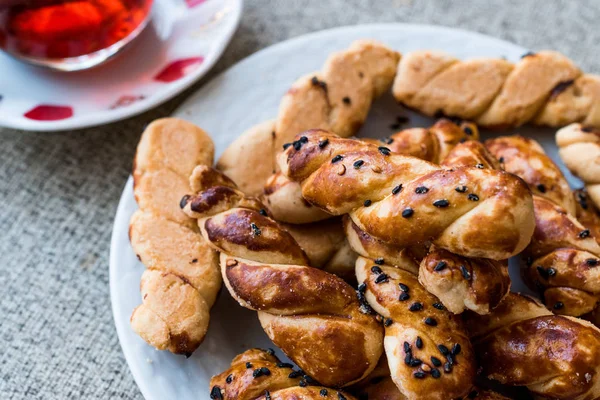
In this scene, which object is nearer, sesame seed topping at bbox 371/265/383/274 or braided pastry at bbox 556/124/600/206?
sesame seed topping at bbox 371/265/383/274

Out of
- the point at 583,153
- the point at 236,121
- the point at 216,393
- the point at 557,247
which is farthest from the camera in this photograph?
the point at 236,121

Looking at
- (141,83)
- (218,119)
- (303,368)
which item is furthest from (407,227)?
(141,83)

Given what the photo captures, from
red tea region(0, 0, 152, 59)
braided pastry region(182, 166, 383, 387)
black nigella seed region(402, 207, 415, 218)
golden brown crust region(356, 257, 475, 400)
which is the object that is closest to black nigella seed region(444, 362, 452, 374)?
golden brown crust region(356, 257, 475, 400)

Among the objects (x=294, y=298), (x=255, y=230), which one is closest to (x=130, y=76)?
(x=255, y=230)

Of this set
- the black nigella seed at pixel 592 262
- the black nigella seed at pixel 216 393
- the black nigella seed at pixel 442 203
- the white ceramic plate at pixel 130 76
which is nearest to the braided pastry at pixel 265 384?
the black nigella seed at pixel 216 393

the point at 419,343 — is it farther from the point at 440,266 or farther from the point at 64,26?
the point at 64,26

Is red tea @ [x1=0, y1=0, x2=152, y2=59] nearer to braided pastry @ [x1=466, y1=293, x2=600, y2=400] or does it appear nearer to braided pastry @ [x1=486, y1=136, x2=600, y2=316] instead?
braided pastry @ [x1=486, y1=136, x2=600, y2=316]
